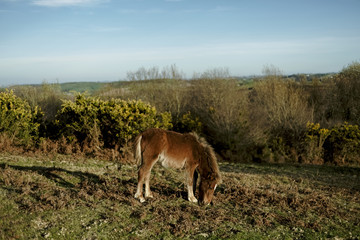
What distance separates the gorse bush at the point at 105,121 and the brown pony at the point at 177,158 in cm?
594

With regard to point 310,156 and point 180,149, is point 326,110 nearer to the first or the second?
point 310,156

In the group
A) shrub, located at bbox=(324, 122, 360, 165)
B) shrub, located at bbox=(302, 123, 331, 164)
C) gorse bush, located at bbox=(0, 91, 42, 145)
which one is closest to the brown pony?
gorse bush, located at bbox=(0, 91, 42, 145)

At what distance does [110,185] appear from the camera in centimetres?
816

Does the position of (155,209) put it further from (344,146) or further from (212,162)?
(344,146)

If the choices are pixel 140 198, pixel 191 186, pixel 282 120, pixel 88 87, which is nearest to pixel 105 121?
pixel 140 198

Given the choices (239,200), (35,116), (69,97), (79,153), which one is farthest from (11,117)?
(239,200)

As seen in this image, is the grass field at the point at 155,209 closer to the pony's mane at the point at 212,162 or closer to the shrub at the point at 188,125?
the pony's mane at the point at 212,162

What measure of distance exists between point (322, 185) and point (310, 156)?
7.22m

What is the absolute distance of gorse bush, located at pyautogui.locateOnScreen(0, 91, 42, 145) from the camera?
13.0 m

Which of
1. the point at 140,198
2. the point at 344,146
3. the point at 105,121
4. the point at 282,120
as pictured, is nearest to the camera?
the point at 140,198

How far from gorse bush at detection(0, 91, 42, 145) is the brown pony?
8.73 meters

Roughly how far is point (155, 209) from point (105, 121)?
7.68 metres

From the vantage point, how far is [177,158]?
23.4ft

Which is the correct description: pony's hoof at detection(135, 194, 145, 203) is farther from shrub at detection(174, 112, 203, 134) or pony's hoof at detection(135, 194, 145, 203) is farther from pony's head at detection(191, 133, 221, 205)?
shrub at detection(174, 112, 203, 134)
